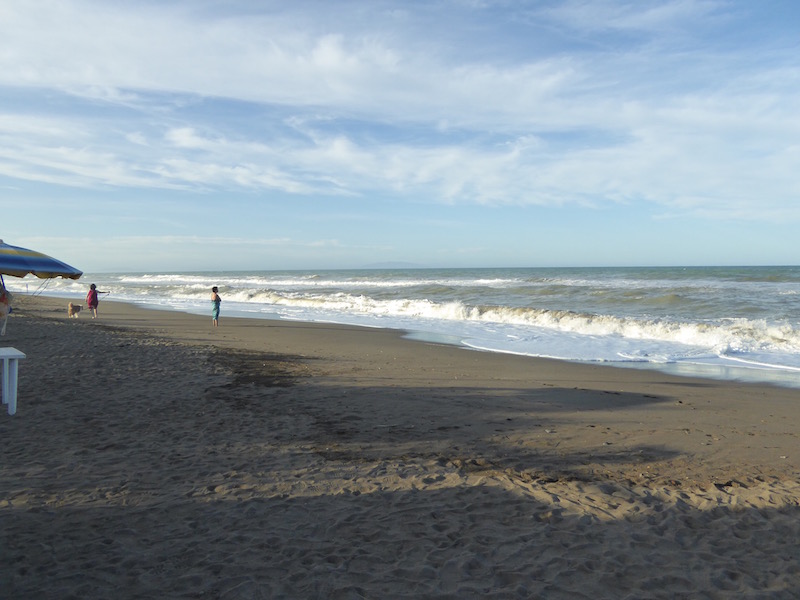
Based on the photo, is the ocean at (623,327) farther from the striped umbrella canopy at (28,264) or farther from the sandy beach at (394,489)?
the striped umbrella canopy at (28,264)

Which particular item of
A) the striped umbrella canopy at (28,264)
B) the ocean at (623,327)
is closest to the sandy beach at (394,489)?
the striped umbrella canopy at (28,264)

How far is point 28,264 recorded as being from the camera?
857cm

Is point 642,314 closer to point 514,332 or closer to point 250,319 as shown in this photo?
point 514,332

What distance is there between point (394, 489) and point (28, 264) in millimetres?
6864

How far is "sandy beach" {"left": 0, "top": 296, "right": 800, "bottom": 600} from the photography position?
3.59 metres

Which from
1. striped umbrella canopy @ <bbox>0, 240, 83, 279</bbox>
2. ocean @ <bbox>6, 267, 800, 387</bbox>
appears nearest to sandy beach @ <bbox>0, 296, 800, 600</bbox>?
striped umbrella canopy @ <bbox>0, 240, 83, 279</bbox>

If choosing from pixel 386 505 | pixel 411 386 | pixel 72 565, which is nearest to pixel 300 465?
pixel 386 505

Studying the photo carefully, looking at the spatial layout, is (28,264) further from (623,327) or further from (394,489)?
(623,327)

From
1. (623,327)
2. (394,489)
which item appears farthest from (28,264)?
(623,327)

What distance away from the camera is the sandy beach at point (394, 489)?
359 cm

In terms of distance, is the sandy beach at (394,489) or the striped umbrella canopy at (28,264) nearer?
the sandy beach at (394,489)

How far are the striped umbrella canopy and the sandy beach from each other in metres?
1.71

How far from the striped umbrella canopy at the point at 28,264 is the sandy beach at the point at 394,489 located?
5.62ft

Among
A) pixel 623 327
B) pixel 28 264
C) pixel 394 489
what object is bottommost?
pixel 394 489
